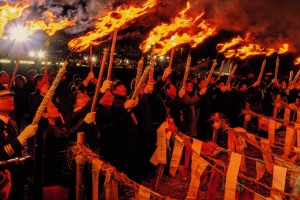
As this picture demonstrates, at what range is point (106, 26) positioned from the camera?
4422mm

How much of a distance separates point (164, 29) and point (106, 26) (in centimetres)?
224

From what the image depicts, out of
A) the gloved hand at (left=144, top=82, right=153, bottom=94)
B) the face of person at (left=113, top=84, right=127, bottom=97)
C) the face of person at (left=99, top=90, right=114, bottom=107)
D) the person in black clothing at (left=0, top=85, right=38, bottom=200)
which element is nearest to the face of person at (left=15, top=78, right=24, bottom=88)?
the face of person at (left=113, top=84, right=127, bottom=97)

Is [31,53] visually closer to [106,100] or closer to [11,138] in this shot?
[106,100]

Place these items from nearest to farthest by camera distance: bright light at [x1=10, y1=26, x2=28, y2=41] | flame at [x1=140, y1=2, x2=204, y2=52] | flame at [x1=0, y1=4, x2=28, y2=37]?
flame at [x1=0, y1=4, x2=28, y2=37]
flame at [x1=140, y1=2, x2=204, y2=52]
bright light at [x1=10, y1=26, x2=28, y2=41]

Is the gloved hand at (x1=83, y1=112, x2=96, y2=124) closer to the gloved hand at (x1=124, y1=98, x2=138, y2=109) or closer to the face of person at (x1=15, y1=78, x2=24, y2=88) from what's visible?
the gloved hand at (x1=124, y1=98, x2=138, y2=109)

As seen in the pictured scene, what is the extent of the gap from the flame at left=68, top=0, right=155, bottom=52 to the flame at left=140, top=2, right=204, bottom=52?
0.62m

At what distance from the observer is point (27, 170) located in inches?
119

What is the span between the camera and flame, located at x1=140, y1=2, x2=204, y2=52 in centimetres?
554

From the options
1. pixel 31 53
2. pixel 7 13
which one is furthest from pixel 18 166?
pixel 31 53

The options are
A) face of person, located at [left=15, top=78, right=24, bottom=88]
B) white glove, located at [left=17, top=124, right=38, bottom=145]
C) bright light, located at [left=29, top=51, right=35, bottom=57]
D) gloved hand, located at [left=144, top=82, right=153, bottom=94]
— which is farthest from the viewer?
bright light, located at [left=29, top=51, right=35, bottom=57]

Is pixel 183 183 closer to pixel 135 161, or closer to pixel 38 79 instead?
pixel 135 161

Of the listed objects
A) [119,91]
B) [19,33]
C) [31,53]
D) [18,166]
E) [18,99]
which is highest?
[31,53]

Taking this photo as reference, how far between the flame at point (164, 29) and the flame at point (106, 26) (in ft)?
2.04

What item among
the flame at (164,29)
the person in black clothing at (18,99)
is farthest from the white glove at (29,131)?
the person in black clothing at (18,99)
